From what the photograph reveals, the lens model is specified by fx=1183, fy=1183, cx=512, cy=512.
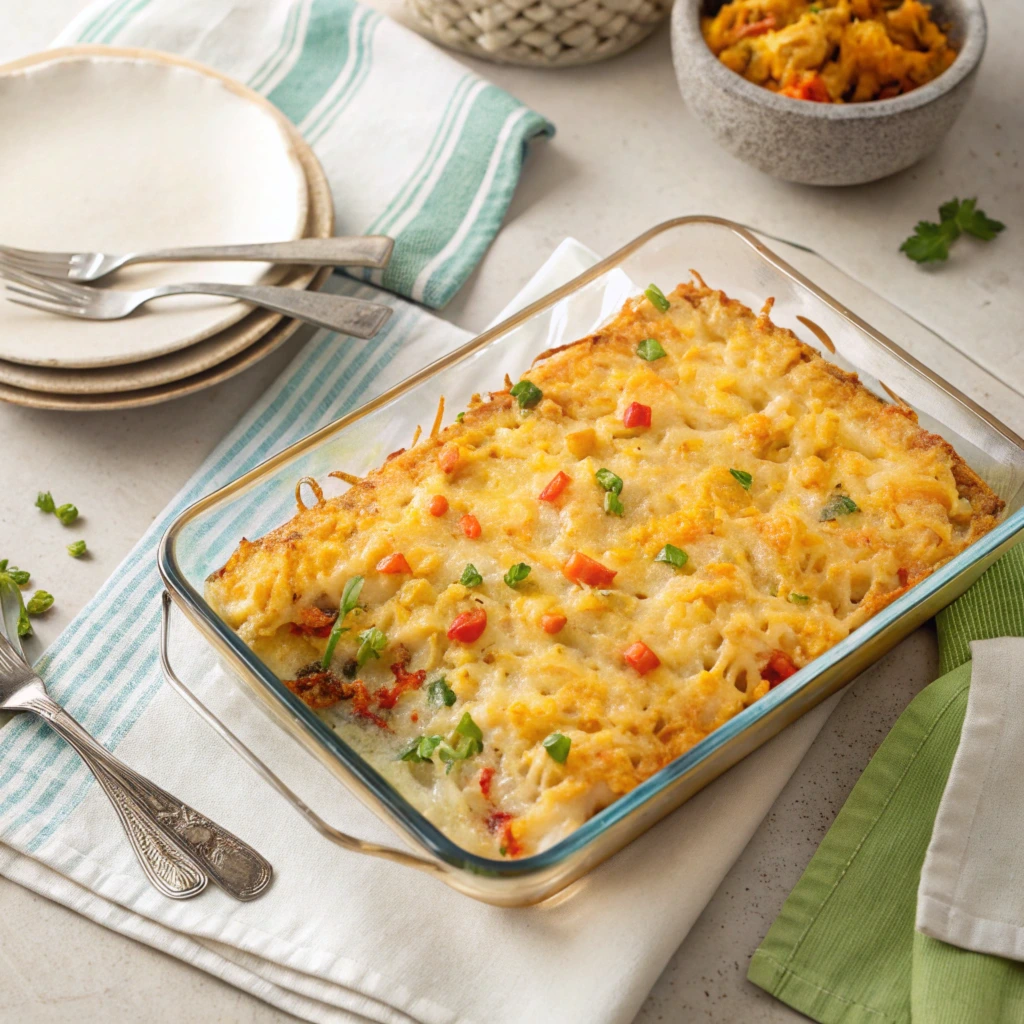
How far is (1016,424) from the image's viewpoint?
2652 mm

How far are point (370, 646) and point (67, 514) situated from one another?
1.01m

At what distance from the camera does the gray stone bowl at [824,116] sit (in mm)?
2838

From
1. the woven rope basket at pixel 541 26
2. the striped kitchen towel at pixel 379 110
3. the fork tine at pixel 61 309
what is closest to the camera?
the fork tine at pixel 61 309

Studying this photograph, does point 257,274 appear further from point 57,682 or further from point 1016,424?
point 1016,424

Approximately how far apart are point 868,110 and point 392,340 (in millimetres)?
1273

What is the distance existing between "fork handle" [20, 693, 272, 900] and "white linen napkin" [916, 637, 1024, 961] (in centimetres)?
115

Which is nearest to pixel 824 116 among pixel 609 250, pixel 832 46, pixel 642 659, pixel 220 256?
pixel 832 46

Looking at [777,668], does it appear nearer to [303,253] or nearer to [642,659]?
[642,659]

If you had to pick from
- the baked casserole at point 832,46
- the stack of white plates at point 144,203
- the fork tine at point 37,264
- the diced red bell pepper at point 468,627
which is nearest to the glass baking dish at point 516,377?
the diced red bell pepper at point 468,627

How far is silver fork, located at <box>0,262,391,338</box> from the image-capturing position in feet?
8.80

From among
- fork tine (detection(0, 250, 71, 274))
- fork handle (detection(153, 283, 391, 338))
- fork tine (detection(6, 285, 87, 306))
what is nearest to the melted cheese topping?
fork handle (detection(153, 283, 391, 338))

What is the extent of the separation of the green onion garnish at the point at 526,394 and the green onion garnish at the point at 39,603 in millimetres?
1077

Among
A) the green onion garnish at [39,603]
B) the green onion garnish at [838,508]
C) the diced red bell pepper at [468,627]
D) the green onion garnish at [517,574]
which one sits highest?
the green onion garnish at [39,603]

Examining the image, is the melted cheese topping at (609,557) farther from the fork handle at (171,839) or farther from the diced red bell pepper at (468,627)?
the fork handle at (171,839)
